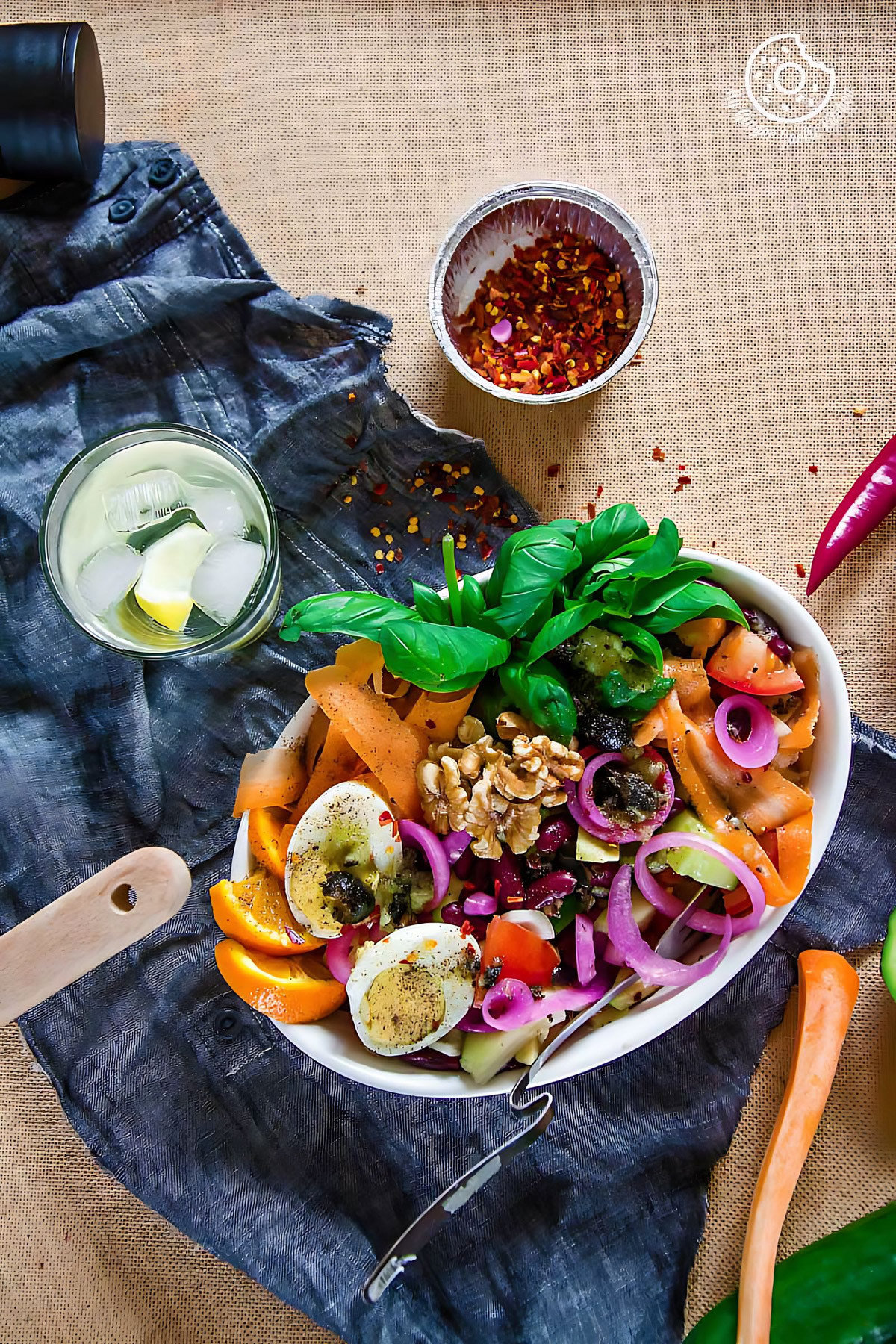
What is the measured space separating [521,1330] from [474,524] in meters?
1.32

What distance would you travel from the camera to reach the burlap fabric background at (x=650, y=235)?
5.56 ft

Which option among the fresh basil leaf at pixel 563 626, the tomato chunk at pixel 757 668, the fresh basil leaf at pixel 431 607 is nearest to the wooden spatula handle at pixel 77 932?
the fresh basil leaf at pixel 431 607

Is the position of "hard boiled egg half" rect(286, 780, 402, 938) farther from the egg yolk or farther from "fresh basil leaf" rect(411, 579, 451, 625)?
"fresh basil leaf" rect(411, 579, 451, 625)

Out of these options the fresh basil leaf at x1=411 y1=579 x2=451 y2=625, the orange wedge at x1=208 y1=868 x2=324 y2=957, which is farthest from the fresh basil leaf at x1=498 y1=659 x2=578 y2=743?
the orange wedge at x1=208 y1=868 x2=324 y2=957

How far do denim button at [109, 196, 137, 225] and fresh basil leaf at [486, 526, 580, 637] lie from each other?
3.07 feet

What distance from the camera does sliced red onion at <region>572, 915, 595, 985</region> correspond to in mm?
1395

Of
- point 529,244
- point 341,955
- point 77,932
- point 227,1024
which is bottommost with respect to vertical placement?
point 227,1024

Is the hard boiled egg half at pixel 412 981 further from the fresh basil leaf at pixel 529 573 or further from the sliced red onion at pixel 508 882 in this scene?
the fresh basil leaf at pixel 529 573

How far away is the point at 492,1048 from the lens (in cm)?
138

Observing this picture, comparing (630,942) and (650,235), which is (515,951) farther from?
(650,235)

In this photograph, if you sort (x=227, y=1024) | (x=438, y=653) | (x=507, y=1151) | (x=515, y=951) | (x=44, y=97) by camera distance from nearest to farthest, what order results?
(x=438, y=653)
(x=515, y=951)
(x=507, y=1151)
(x=44, y=97)
(x=227, y=1024)

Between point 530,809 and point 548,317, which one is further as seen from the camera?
point 548,317

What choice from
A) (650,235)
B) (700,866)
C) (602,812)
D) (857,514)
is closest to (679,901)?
(700,866)

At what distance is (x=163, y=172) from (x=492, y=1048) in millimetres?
1512
